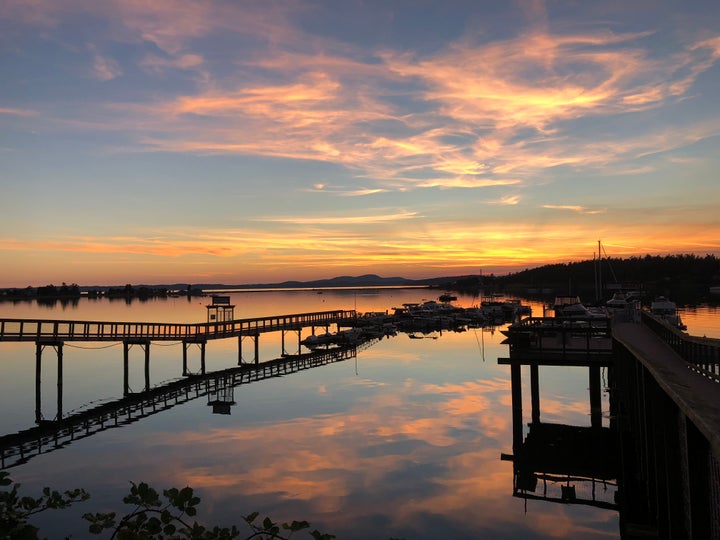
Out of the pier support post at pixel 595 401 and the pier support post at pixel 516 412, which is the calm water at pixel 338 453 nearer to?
the pier support post at pixel 516 412


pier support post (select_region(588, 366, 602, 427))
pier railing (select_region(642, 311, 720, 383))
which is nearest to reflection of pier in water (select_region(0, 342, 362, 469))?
pier support post (select_region(588, 366, 602, 427))

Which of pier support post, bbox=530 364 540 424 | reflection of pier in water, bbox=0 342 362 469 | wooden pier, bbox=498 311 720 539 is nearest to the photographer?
wooden pier, bbox=498 311 720 539

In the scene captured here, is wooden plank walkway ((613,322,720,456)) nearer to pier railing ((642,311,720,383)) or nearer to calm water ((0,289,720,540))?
pier railing ((642,311,720,383))

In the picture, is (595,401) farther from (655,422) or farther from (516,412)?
(655,422)

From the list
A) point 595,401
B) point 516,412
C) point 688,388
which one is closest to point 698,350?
point 688,388

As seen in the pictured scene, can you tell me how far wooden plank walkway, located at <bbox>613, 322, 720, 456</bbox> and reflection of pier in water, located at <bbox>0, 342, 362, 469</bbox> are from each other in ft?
82.1

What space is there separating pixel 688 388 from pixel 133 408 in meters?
33.1

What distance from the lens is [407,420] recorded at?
31.9m

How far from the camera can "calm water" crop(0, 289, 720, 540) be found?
19.0 metres

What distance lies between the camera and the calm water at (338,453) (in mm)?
19000

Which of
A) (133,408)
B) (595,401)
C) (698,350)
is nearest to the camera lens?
(698,350)

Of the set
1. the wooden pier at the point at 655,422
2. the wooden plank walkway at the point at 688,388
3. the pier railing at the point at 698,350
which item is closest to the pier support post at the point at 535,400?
the wooden pier at the point at 655,422

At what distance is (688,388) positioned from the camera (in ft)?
37.3

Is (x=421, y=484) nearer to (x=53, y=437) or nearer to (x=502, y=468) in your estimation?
(x=502, y=468)
